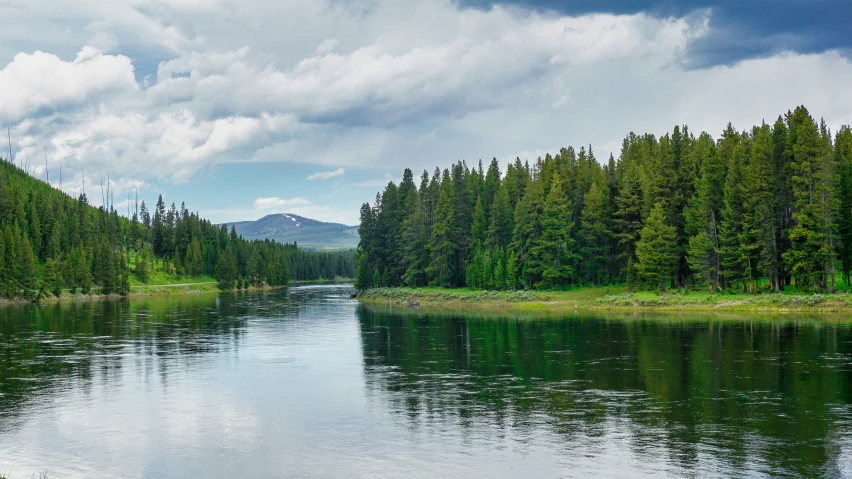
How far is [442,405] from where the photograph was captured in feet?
104

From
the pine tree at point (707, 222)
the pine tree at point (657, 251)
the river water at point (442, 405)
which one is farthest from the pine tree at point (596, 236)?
the river water at point (442, 405)

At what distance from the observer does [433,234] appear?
414ft

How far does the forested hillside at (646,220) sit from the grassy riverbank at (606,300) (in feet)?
11.1

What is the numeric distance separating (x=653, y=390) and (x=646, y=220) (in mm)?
63615

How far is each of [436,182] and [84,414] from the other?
115278mm

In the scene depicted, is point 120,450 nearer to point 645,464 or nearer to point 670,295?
point 645,464

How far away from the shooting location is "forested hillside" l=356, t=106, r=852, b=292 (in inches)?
3132

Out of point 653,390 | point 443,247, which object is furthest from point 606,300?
point 653,390

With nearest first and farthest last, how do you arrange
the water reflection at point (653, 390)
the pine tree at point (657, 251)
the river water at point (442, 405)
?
the river water at point (442, 405), the water reflection at point (653, 390), the pine tree at point (657, 251)

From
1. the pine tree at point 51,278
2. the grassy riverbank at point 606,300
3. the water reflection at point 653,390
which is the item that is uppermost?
the pine tree at point 51,278

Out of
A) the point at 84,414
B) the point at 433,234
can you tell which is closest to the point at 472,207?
the point at 433,234

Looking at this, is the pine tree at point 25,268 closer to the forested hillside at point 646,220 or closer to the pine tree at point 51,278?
the pine tree at point 51,278

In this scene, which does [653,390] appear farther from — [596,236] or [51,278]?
[51,278]

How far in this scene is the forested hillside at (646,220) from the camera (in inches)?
3132
